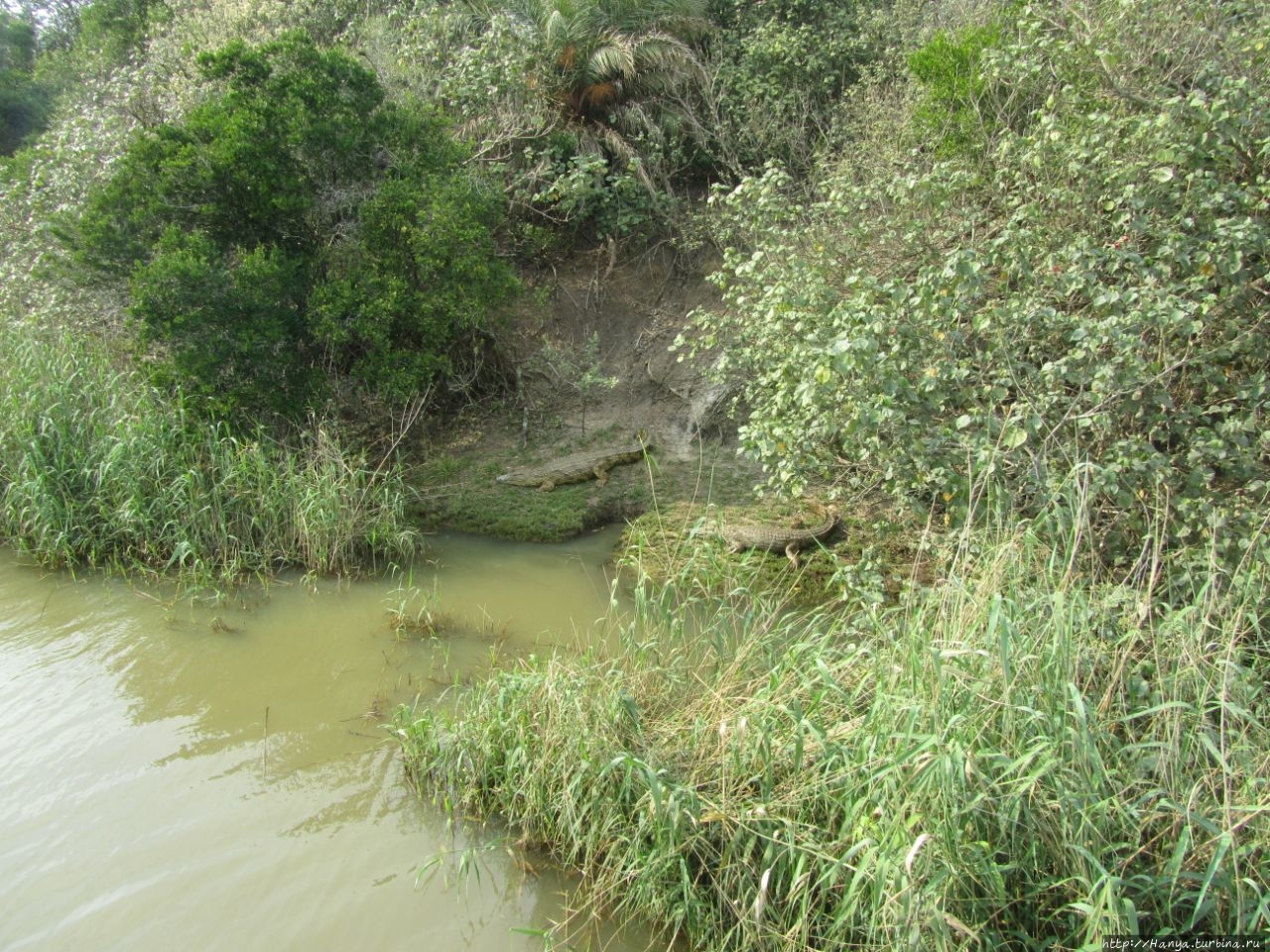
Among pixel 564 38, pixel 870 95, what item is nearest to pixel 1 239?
pixel 564 38

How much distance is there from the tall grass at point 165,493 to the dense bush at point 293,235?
560mm

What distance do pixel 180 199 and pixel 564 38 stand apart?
4.52 m

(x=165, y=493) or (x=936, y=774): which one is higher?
(x=165, y=493)

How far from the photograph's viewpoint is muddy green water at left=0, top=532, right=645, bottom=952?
3.23 m

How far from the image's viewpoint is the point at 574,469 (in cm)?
804

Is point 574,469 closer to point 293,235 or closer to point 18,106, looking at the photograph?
point 293,235

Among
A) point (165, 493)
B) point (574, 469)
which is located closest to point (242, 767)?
point (165, 493)

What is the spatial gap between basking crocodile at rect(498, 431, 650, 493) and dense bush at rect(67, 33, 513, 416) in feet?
4.03

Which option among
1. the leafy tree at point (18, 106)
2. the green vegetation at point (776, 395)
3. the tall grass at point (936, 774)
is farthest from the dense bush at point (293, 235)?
the leafy tree at point (18, 106)

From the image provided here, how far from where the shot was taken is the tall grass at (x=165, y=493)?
6262mm

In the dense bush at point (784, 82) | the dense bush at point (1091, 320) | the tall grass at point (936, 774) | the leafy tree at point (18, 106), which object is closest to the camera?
the tall grass at point (936, 774)

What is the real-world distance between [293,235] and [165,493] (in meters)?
2.70

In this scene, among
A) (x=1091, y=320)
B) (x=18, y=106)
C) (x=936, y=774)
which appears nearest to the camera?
(x=936, y=774)

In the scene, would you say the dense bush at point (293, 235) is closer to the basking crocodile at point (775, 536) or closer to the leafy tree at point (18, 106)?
the basking crocodile at point (775, 536)
